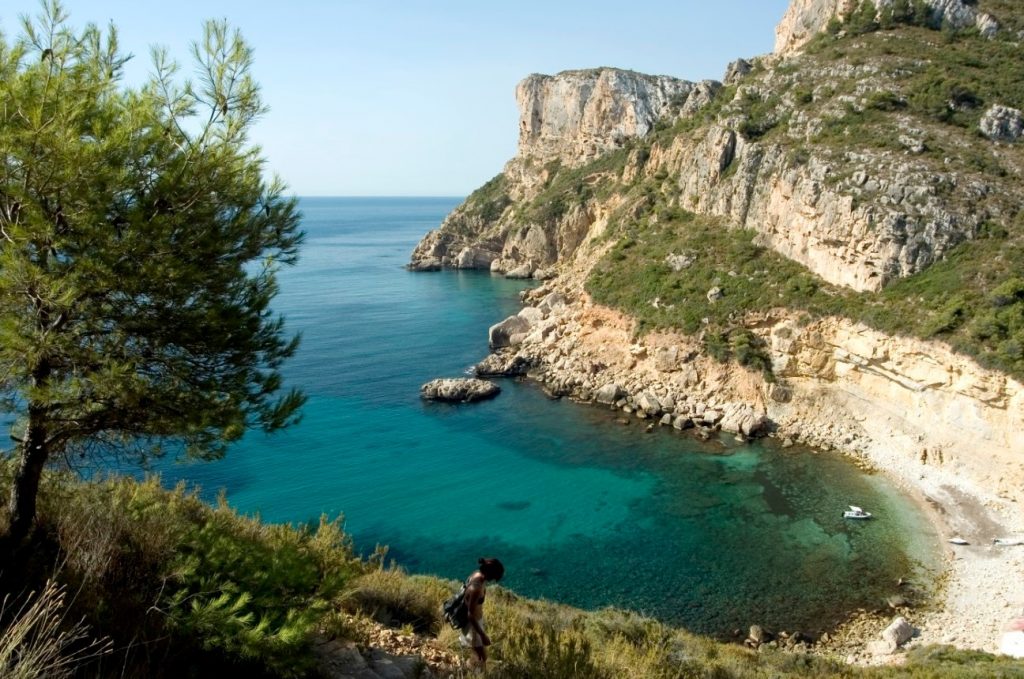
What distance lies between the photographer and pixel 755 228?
126ft

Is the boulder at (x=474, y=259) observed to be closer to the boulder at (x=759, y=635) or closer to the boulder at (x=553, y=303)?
the boulder at (x=553, y=303)

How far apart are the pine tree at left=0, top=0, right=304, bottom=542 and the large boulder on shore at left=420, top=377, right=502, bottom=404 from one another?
2681 cm

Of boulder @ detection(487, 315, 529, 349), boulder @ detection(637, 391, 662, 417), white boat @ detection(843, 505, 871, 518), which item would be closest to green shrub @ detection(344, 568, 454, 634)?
white boat @ detection(843, 505, 871, 518)

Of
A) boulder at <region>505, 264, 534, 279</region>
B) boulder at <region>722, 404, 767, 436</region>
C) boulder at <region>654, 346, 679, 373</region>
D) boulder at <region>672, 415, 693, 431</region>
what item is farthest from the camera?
boulder at <region>505, 264, 534, 279</region>

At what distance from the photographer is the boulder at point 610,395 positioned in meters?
33.2

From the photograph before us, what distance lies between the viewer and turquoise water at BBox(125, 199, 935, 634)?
731 inches

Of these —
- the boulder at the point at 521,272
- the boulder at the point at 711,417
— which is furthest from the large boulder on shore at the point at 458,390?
the boulder at the point at 521,272

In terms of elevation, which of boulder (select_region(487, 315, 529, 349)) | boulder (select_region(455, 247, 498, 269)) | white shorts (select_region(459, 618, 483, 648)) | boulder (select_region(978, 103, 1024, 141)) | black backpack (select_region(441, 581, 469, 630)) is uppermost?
boulder (select_region(978, 103, 1024, 141))

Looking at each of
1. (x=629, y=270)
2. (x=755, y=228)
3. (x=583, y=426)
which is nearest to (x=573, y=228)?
(x=629, y=270)

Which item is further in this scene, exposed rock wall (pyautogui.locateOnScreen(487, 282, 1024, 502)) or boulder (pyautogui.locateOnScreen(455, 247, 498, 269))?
boulder (pyautogui.locateOnScreen(455, 247, 498, 269))

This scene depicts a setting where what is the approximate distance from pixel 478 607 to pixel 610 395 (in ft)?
89.3

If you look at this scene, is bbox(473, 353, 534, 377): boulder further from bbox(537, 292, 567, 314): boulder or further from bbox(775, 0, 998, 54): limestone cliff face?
bbox(775, 0, 998, 54): limestone cliff face

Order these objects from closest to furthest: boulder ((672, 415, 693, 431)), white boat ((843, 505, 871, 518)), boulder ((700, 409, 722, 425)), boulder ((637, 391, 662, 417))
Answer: white boat ((843, 505, 871, 518)) < boulder ((672, 415, 693, 431)) < boulder ((700, 409, 722, 425)) < boulder ((637, 391, 662, 417))

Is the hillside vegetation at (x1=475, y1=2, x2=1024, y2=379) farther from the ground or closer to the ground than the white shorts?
farther from the ground
